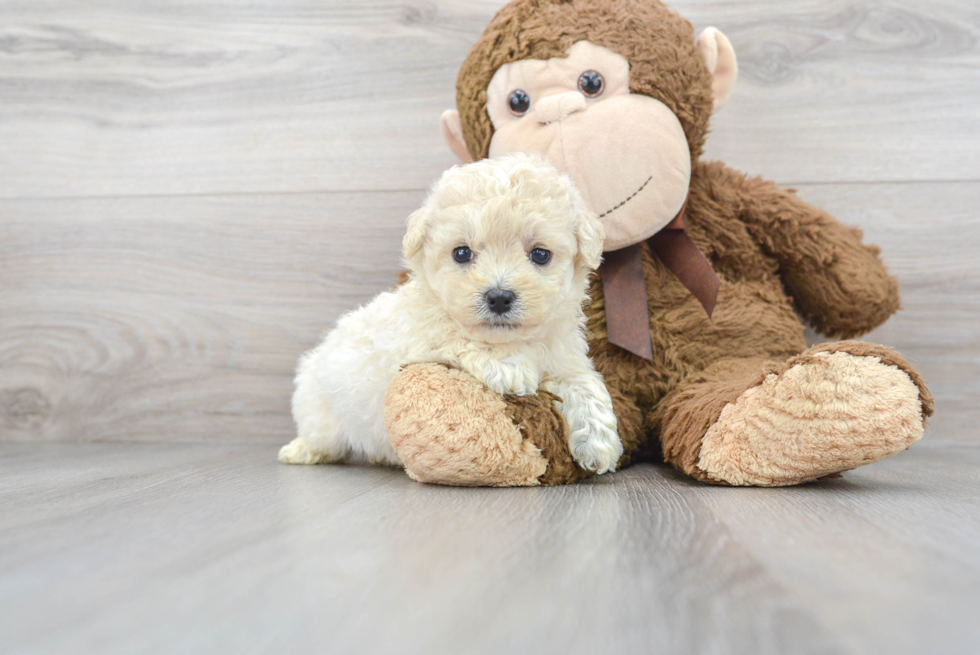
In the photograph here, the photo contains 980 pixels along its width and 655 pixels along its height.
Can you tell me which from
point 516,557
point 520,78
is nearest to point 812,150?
point 520,78

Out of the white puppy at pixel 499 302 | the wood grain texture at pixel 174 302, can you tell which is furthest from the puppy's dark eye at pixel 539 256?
the wood grain texture at pixel 174 302

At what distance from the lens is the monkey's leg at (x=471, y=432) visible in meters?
0.71

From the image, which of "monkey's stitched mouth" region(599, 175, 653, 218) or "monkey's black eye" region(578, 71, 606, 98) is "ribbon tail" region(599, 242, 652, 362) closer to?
"monkey's stitched mouth" region(599, 175, 653, 218)

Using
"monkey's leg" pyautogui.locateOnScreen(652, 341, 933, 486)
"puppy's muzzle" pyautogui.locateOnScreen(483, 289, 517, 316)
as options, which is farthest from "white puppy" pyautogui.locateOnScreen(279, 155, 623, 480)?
"monkey's leg" pyautogui.locateOnScreen(652, 341, 933, 486)

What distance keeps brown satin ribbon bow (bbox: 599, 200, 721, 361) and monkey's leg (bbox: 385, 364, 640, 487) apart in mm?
187

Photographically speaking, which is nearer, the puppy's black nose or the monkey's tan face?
the puppy's black nose

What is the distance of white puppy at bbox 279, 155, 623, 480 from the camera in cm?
72

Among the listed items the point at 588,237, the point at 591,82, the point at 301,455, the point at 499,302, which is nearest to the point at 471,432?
the point at 499,302

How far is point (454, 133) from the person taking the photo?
1.04 metres

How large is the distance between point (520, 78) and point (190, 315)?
71 centimetres

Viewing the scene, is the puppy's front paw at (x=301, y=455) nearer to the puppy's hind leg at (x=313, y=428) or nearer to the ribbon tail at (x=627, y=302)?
the puppy's hind leg at (x=313, y=428)

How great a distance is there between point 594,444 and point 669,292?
0.29 metres

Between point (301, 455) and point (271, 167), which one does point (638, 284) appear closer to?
point (301, 455)

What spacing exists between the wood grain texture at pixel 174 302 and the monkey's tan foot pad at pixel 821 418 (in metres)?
0.66
